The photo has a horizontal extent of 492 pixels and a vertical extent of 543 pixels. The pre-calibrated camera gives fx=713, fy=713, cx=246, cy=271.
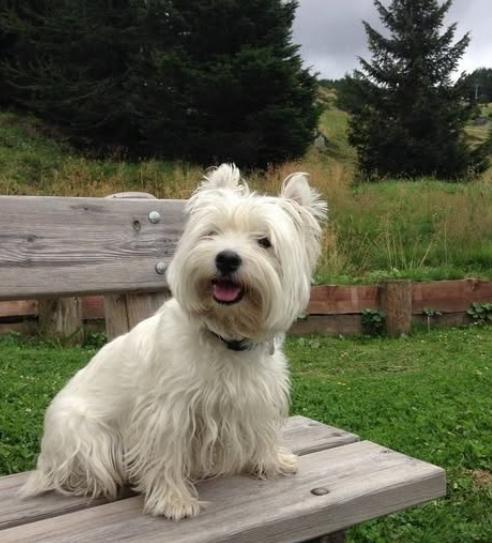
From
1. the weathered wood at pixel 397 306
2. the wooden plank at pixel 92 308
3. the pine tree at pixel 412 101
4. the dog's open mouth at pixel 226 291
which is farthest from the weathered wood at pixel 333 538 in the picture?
the pine tree at pixel 412 101

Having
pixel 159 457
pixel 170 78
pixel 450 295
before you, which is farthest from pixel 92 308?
pixel 170 78

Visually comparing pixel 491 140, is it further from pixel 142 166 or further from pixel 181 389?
pixel 181 389

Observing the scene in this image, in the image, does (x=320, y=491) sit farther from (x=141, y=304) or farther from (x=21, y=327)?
(x=21, y=327)

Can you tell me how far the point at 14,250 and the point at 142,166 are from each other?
589 inches

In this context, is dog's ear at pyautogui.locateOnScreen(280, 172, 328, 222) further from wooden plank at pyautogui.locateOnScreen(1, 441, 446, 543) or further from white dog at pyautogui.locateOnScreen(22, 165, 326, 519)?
wooden plank at pyautogui.locateOnScreen(1, 441, 446, 543)

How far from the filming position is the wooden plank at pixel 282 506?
2.00m

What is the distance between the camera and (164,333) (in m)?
2.41

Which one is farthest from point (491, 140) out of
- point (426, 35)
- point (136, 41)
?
point (136, 41)

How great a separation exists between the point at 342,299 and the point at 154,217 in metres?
5.70

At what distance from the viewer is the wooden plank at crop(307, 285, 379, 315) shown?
8.36m

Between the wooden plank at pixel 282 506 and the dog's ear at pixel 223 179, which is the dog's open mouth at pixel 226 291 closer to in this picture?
the dog's ear at pixel 223 179

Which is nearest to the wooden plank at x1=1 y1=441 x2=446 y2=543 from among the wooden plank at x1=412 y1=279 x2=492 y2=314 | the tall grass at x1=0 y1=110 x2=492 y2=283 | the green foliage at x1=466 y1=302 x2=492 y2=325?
the wooden plank at x1=412 y1=279 x2=492 y2=314

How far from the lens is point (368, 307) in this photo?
8477mm

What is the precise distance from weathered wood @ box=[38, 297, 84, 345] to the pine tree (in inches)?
764
